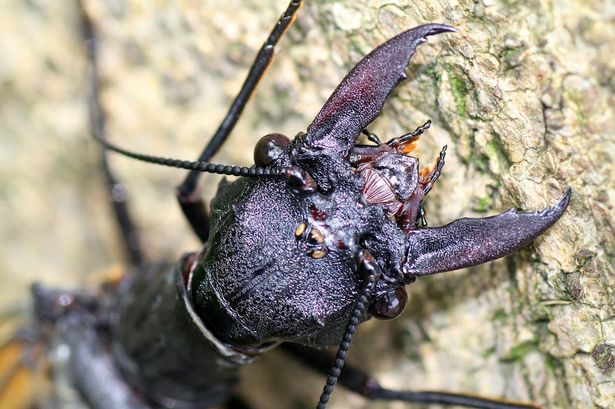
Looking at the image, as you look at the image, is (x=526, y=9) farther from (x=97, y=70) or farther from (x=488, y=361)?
(x=97, y=70)

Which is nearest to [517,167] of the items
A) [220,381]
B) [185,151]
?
[220,381]

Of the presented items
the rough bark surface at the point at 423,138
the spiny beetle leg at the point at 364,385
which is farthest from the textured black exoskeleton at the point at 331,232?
the spiny beetle leg at the point at 364,385

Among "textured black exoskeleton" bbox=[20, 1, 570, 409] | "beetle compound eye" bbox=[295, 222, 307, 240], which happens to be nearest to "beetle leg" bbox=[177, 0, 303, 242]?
"textured black exoskeleton" bbox=[20, 1, 570, 409]

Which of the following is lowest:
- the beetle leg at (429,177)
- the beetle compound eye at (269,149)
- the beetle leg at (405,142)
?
the beetle compound eye at (269,149)

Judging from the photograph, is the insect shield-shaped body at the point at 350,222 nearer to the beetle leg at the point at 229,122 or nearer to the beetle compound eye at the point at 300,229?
the beetle compound eye at the point at 300,229

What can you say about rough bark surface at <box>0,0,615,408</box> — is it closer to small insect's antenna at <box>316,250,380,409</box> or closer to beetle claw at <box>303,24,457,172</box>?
beetle claw at <box>303,24,457,172</box>

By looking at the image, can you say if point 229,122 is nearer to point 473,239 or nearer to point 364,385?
point 473,239
